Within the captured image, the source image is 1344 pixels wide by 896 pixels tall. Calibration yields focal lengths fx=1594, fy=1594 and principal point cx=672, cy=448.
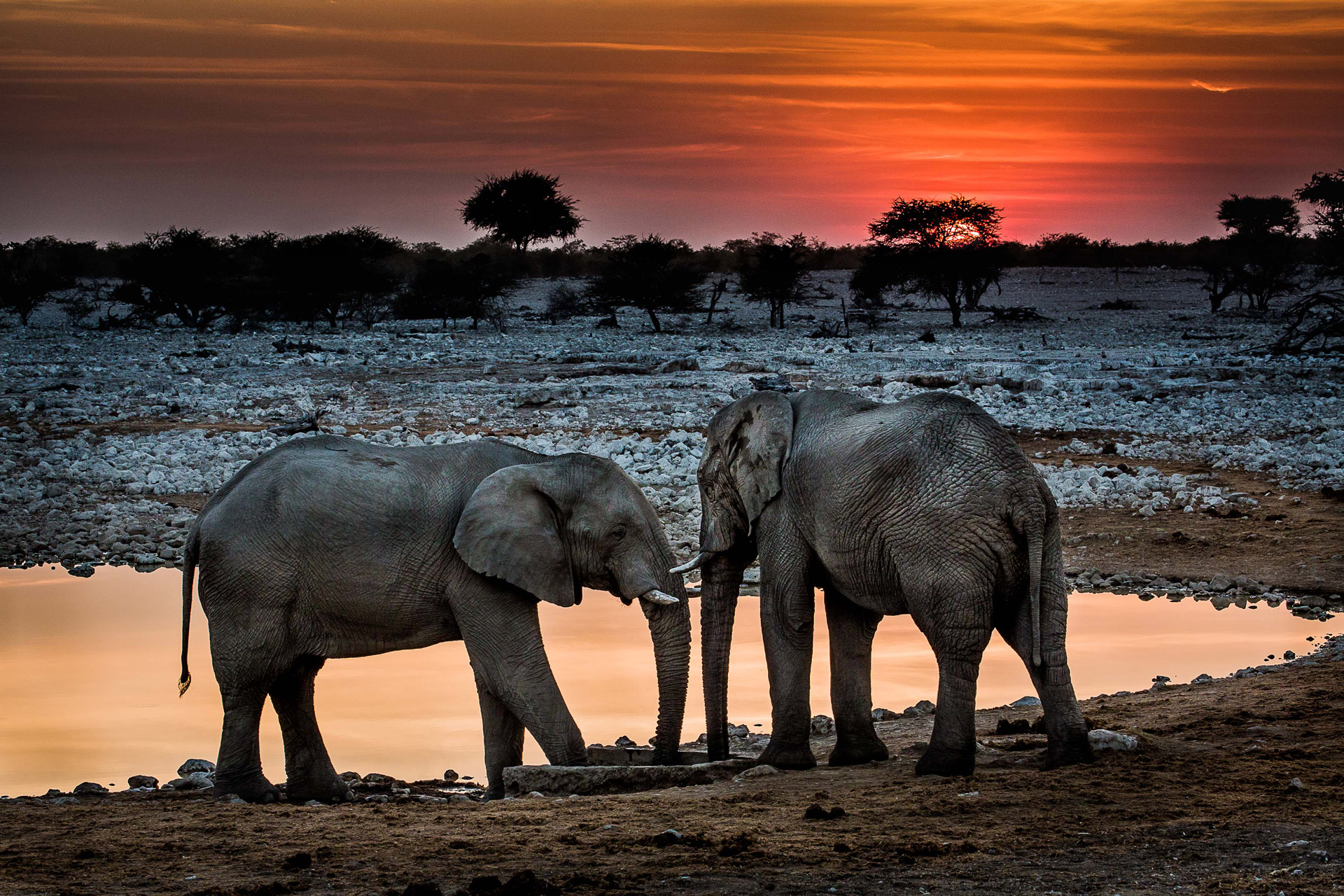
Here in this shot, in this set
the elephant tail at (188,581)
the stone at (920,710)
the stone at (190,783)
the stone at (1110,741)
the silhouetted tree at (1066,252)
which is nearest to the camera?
the stone at (1110,741)

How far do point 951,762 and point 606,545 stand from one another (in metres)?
1.90

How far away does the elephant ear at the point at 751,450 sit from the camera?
7574 mm

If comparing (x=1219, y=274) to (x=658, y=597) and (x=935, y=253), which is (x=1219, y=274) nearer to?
(x=935, y=253)

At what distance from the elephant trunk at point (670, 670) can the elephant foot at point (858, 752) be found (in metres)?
0.79

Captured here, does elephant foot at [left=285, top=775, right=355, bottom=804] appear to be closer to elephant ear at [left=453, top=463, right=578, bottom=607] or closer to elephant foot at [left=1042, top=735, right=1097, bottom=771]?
elephant ear at [left=453, top=463, right=578, bottom=607]

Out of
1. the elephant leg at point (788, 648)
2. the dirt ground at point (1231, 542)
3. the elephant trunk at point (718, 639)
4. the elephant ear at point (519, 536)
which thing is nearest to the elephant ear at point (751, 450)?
the elephant trunk at point (718, 639)

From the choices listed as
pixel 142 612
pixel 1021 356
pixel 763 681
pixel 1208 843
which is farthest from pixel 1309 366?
pixel 1208 843

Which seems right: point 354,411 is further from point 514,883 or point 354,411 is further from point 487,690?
point 514,883

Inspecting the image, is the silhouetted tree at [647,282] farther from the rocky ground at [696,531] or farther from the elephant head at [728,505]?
the elephant head at [728,505]

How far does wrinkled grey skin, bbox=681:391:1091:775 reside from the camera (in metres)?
6.78

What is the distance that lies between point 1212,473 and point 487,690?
10155mm

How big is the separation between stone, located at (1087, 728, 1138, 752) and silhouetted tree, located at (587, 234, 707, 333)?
1167 inches

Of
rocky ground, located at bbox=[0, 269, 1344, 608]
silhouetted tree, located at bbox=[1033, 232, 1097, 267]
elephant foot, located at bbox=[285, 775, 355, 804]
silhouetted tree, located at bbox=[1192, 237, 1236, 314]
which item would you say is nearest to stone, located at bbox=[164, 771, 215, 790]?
elephant foot, located at bbox=[285, 775, 355, 804]

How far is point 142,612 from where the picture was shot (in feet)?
38.7
